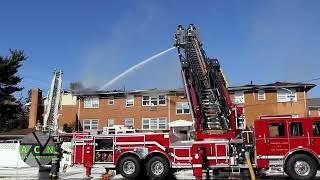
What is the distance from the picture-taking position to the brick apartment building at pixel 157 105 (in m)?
36.1

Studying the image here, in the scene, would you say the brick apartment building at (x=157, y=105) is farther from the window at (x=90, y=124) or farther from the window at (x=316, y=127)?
the window at (x=316, y=127)

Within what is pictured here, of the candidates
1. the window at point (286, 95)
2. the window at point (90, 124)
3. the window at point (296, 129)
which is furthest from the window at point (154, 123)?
the window at point (296, 129)

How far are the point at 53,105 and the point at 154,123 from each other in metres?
16.6

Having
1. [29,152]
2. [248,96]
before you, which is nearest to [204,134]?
[29,152]

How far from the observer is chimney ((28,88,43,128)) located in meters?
42.7

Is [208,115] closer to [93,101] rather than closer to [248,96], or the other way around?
[248,96]

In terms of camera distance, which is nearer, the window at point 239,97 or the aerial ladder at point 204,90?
the aerial ladder at point 204,90

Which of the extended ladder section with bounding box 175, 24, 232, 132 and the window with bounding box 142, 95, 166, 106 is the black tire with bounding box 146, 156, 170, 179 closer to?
the extended ladder section with bounding box 175, 24, 232, 132

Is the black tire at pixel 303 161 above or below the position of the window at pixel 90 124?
below

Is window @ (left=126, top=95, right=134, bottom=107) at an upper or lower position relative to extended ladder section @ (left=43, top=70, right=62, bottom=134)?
upper

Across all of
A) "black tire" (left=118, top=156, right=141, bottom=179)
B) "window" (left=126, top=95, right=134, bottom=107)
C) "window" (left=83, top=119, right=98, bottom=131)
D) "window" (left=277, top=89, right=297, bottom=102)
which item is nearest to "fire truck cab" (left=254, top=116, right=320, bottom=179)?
"black tire" (left=118, top=156, right=141, bottom=179)

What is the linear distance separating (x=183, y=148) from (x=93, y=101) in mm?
24812

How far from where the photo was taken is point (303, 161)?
1459 cm

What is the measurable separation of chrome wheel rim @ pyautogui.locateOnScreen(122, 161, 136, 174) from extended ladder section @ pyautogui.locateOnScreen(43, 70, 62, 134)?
6172 mm
